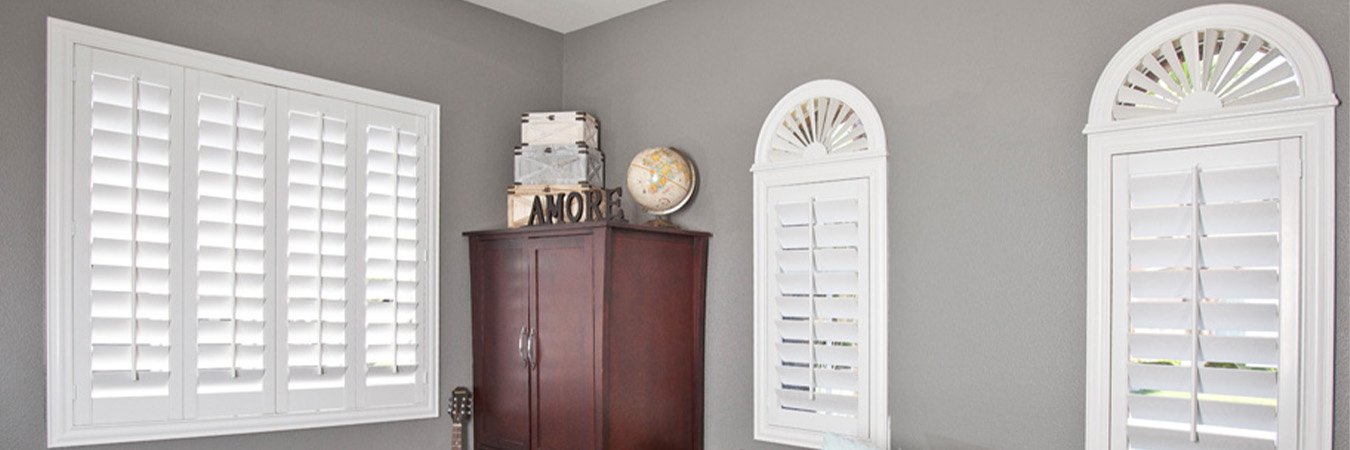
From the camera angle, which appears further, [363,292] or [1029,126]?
[363,292]

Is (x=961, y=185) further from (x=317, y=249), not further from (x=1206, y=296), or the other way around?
(x=317, y=249)

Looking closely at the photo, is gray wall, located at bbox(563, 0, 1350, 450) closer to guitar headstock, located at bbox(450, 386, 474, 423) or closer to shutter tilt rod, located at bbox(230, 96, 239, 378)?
guitar headstock, located at bbox(450, 386, 474, 423)

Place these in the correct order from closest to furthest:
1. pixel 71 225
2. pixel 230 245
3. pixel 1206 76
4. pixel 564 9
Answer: pixel 1206 76, pixel 71 225, pixel 230 245, pixel 564 9

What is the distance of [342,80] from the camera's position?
357cm

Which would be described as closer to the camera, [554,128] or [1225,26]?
[1225,26]

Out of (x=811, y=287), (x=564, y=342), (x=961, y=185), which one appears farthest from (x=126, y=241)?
(x=961, y=185)

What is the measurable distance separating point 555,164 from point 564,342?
0.88m

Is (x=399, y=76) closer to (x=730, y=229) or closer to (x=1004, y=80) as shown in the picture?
(x=730, y=229)

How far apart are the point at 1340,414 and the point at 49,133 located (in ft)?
12.9

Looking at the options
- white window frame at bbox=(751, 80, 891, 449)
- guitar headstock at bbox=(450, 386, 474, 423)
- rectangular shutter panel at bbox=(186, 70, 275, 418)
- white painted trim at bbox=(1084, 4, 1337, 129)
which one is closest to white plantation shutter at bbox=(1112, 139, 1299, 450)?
white painted trim at bbox=(1084, 4, 1337, 129)

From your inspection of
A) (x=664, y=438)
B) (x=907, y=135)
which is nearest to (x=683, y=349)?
(x=664, y=438)

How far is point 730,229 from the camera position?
146 inches

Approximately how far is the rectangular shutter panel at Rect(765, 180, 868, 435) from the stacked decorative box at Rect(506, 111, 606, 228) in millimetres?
917

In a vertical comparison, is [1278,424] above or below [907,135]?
below
